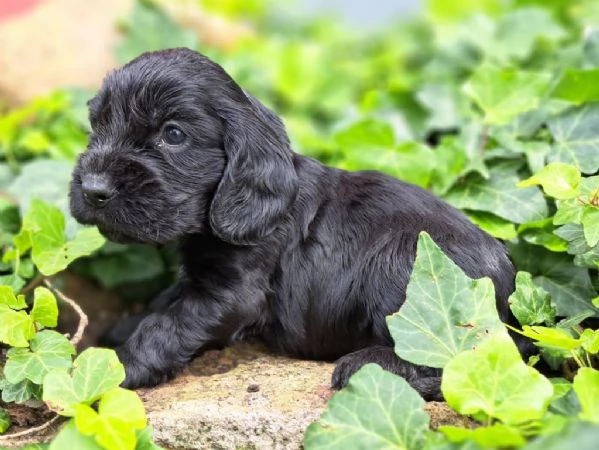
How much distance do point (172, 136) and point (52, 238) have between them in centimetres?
87

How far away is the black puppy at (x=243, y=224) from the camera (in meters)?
3.11

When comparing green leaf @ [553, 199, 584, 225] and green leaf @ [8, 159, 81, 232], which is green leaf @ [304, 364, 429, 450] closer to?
green leaf @ [553, 199, 584, 225]

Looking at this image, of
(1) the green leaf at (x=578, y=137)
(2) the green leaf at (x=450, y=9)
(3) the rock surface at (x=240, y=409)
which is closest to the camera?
(3) the rock surface at (x=240, y=409)

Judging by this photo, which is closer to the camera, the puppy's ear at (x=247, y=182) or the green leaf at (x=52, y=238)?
the puppy's ear at (x=247, y=182)

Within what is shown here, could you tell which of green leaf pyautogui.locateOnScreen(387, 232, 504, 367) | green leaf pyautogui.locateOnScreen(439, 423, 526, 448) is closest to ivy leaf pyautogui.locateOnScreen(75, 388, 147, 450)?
green leaf pyautogui.locateOnScreen(387, 232, 504, 367)

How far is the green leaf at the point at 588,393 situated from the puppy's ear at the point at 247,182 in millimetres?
1224

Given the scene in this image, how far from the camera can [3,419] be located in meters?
3.08

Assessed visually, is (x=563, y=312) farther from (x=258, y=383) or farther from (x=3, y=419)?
(x=3, y=419)

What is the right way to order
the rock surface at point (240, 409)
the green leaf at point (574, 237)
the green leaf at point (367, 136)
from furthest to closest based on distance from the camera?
the green leaf at point (367, 136) < the green leaf at point (574, 237) < the rock surface at point (240, 409)

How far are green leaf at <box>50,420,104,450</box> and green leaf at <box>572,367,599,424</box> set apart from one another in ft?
4.67

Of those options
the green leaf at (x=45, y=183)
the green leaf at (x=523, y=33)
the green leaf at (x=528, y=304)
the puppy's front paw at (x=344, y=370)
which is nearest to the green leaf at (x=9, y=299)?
the green leaf at (x=45, y=183)

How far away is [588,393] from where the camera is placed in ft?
8.41

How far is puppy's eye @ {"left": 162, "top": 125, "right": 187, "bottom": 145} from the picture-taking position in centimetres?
315

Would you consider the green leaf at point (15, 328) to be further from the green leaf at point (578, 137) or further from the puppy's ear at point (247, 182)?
the green leaf at point (578, 137)
